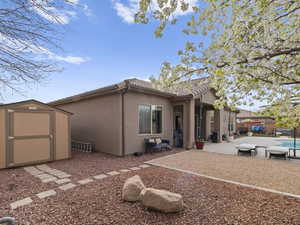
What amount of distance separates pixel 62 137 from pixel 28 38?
4.99m

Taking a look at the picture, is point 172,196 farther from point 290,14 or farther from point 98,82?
point 98,82

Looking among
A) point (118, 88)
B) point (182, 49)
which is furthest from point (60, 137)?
point (182, 49)

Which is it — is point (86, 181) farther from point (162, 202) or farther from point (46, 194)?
point (162, 202)

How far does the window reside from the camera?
780cm

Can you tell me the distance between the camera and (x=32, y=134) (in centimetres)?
567

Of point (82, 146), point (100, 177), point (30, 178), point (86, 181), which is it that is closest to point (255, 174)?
point (100, 177)

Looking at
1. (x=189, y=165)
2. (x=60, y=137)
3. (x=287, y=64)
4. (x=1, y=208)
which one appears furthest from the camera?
(x=60, y=137)

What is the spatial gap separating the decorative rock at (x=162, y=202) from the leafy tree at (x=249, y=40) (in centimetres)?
228

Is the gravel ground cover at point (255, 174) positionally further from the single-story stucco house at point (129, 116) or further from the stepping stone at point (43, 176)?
the stepping stone at point (43, 176)

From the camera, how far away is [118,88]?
6.52 m

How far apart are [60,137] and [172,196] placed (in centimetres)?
569

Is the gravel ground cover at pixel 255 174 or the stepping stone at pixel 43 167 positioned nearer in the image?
the gravel ground cover at pixel 255 174

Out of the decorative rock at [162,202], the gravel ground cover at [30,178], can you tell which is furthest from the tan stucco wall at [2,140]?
the decorative rock at [162,202]

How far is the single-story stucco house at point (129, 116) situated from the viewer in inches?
272
